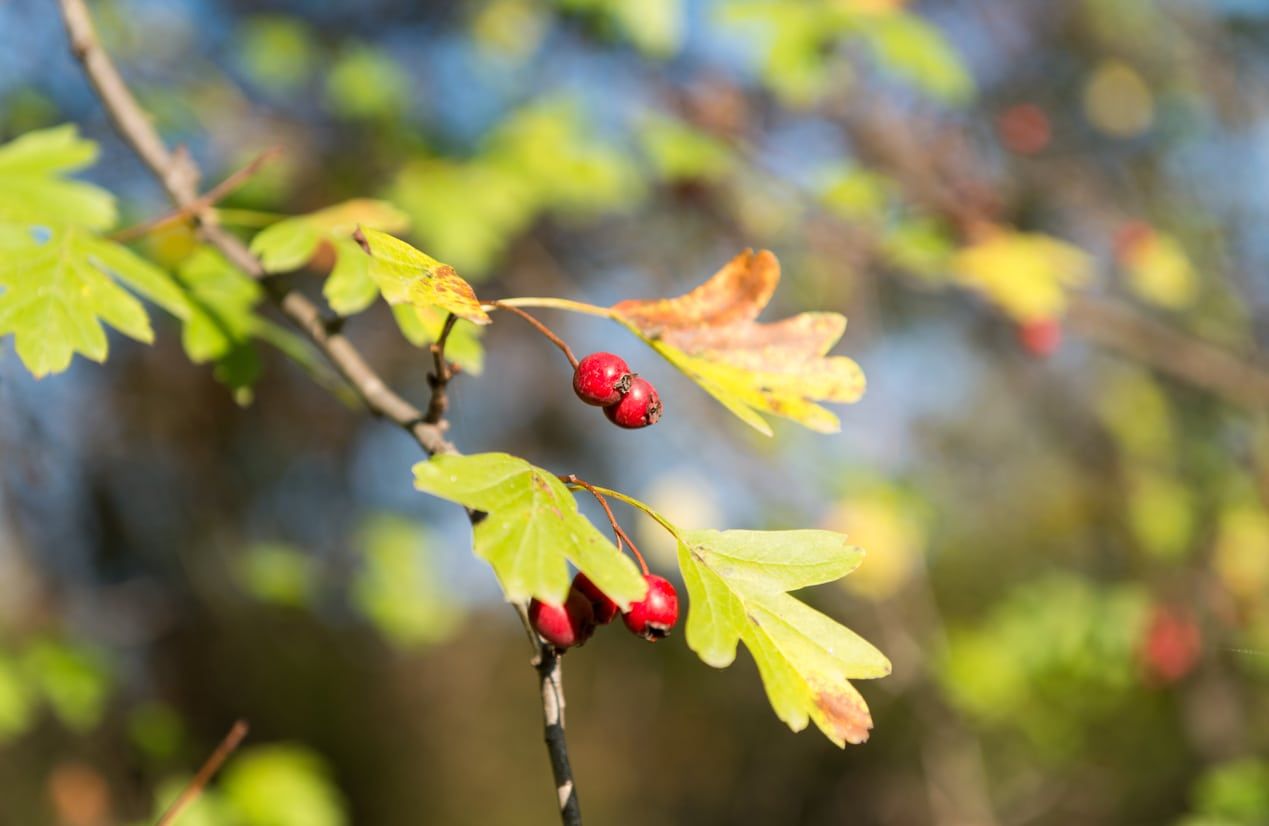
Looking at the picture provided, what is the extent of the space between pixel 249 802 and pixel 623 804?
16.2 ft

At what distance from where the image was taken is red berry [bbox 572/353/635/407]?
0.92 meters

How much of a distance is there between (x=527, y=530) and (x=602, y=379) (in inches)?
7.5

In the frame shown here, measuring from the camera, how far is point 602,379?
3.03 ft

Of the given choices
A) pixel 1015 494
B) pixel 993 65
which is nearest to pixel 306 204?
pixel 993 65

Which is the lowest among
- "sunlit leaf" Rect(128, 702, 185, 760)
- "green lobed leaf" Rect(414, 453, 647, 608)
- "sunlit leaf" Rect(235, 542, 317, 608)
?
"sunlit leaf" Rect(128, 702, 185, 760)

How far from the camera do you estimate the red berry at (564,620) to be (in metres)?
0.82

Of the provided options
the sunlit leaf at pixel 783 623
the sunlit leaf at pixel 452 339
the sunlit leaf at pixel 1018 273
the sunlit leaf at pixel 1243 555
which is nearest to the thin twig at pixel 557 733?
the sunlit leaf at pixel 783 623

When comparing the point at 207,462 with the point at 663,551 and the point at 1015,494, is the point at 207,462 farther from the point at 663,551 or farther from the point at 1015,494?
the point at 1015,494

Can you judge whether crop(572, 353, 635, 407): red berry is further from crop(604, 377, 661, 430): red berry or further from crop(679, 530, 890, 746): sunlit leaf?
crop(679, 530, 890, 746): sunlit leaf

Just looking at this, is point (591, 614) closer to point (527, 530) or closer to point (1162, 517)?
point (527, 530)

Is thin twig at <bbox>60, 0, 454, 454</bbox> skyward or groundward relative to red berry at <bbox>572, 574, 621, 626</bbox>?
groundward

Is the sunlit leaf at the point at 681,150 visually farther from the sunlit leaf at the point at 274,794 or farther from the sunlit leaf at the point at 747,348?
the sunlit leaf at the point at 274,794

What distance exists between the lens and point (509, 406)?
15.6 ft

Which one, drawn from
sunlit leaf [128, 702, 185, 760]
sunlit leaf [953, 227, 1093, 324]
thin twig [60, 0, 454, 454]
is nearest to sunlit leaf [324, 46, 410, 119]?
thin twig [60, 0, 454, 454]
